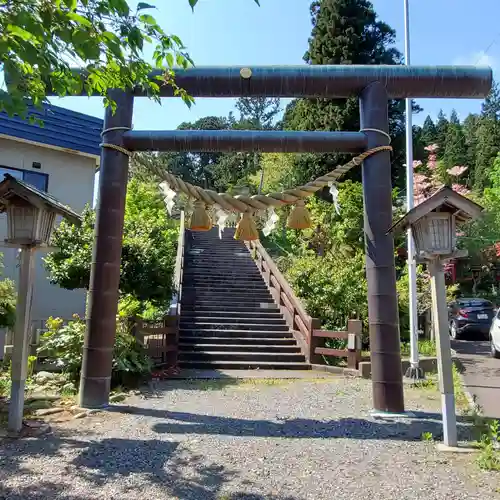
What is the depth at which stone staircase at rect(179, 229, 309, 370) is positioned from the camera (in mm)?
9727

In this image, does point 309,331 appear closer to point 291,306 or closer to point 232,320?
point 291,306

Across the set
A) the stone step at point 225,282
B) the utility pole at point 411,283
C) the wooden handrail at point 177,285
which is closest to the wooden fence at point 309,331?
the stone step at point 225,282

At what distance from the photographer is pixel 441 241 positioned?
15.9 feet

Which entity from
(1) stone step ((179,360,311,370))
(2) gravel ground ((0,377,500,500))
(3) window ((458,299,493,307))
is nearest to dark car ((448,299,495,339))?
(3) window ((458,299,493,307))

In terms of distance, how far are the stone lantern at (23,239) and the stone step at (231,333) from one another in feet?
18.3

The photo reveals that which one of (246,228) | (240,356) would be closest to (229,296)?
(240,356)

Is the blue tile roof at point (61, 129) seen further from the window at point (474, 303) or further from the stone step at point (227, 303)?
the window at point (474, 303)

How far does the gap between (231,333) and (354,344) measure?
2880 millimetres

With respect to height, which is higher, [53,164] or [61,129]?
[61,129]

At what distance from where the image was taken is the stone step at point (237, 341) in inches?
404

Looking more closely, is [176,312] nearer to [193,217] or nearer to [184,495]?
[193,217]

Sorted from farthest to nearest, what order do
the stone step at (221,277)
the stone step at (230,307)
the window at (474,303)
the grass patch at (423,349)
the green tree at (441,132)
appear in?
1. the green tree at (441,132)
2. the window at (474,303)
3. the stone step at (221,277)
4. the stone step at (230,307)
5. the grass patch at (423,349)

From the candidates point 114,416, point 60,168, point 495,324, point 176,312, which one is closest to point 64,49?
point 114,416

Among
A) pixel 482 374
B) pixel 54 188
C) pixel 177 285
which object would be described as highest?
pixel 54 188
